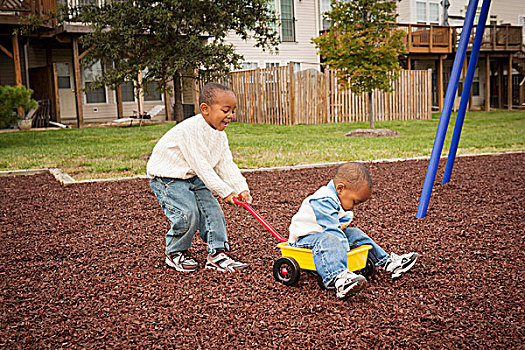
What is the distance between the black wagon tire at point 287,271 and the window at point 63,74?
2075 cm

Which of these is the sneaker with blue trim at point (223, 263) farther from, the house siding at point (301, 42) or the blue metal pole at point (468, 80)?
the house siding at point (301, 42)

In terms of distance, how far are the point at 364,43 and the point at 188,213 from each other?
1150cm

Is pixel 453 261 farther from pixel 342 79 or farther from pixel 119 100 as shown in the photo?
pixel 119 100

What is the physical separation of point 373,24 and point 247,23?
20.2ft

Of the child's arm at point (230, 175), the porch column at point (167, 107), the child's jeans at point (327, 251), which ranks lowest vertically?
the child's jeans at point (327, 251)

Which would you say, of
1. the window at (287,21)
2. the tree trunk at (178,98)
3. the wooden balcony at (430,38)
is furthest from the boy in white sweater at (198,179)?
the wooden balcony at (430,38)

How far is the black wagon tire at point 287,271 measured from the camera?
9.94 feet

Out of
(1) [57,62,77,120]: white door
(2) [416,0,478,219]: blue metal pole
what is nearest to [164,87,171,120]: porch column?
(1) [57,62,77,120]: white door

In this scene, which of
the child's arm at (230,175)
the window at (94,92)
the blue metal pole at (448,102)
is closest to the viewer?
the child's arm at (230,175)

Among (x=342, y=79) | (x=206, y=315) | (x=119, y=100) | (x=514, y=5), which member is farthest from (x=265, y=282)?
(x=514, y=5)

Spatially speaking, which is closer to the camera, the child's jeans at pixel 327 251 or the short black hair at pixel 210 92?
the child's jeans at pixel 327 251

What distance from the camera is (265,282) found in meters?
3.16

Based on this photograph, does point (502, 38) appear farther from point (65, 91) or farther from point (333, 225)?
point (333, 225)

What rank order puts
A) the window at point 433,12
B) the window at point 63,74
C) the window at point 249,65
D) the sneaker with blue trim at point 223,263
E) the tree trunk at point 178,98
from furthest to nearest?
1. the window at point 433,12
2. the window at point 249,65
3. the window at point 63,74
4. the tree trunk at point 178,98
5. the sneaker with blue trim at point 223,263
